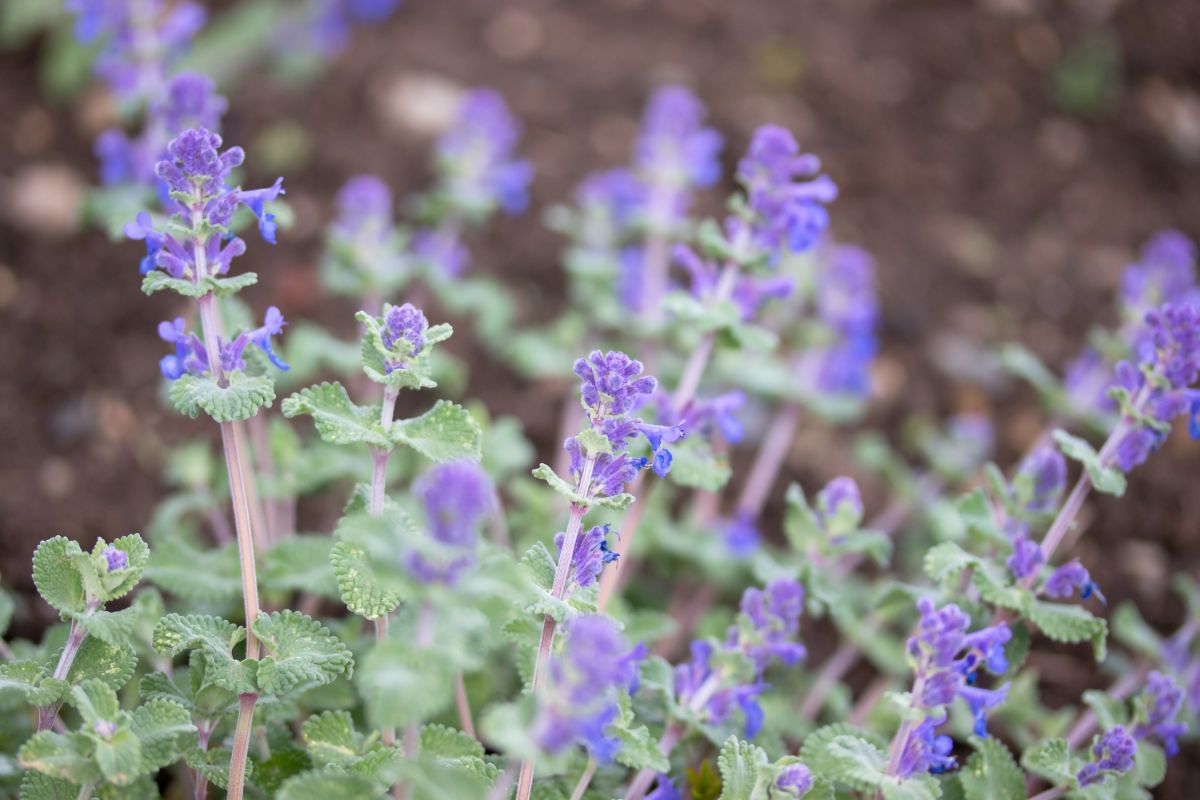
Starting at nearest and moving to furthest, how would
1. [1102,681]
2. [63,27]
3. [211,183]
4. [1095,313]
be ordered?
[211,183] → [1102,681] → [1095,313] → [63,27]

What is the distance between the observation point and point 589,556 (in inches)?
88.6

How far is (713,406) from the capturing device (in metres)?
2.98

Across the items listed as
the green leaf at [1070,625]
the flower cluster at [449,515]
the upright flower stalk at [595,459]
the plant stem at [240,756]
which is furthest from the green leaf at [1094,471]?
the plant stem at [240,756]

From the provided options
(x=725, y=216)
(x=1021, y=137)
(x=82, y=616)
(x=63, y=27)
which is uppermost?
(x=1021, y=137)

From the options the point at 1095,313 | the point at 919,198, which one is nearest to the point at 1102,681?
the point at 1095,313

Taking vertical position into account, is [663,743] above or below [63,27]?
below

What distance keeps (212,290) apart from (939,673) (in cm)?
164

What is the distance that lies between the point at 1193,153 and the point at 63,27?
571 centimetres

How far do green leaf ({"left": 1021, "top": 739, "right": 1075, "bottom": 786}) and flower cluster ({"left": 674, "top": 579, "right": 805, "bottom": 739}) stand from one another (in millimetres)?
543

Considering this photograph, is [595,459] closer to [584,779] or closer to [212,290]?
[584,779]

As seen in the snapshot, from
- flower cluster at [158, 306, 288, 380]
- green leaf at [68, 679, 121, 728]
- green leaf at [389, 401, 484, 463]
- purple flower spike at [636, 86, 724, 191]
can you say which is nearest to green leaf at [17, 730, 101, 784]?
green leaf at [68, 679, 121, 728]

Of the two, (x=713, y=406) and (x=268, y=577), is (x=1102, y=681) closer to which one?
(x=713, y=406)

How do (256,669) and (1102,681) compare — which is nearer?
(256,669)

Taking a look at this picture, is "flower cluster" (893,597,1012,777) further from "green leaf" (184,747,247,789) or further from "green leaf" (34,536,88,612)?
"green leaf" (34,536,88,612)
